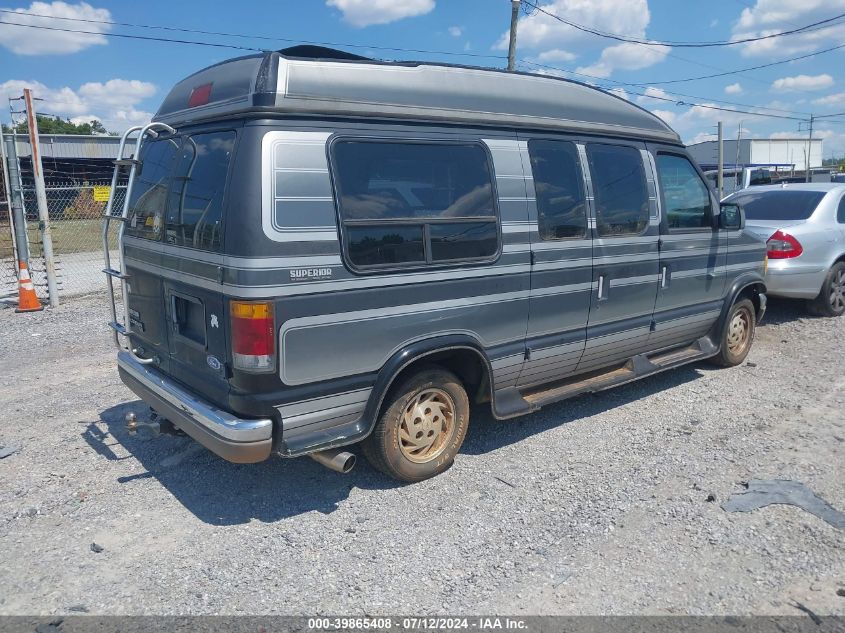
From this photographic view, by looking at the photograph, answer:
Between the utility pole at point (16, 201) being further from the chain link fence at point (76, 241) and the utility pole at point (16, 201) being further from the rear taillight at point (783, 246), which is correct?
the rear taillight at point (783, 246)

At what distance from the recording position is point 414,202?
4180 mm

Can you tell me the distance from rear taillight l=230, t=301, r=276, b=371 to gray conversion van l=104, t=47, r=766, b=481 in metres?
0.01

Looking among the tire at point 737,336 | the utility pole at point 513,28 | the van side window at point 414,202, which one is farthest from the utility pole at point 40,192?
the utility pole at point 513,28

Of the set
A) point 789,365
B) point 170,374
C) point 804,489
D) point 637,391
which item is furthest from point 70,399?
point 789,365

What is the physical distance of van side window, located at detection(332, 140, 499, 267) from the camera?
3.89m

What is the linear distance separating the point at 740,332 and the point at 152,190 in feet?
19.3

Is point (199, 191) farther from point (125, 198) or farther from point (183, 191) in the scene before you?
point (125, 198)

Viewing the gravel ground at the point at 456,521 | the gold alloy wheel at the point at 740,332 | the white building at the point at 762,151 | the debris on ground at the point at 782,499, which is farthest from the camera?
the white building at the point at 762,151

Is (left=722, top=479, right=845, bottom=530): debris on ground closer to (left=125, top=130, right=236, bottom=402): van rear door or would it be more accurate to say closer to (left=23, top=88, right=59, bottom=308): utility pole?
(left=125, top=130, right=236, bottom=402): van rear door

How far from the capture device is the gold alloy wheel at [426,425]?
4.37 m

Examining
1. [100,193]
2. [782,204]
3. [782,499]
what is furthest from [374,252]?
[100,193]

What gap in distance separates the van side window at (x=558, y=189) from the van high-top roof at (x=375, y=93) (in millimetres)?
168

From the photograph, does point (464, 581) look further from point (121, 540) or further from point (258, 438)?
point (121, 540)

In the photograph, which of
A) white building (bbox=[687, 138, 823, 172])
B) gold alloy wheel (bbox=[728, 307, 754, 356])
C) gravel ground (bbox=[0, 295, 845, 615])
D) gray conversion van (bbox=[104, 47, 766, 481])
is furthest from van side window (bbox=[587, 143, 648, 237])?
white building (bbox=[687, 138, 823, 172])
